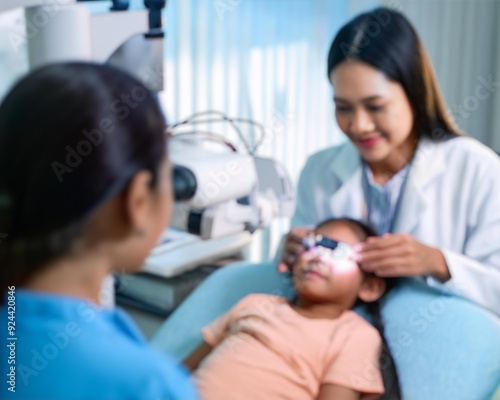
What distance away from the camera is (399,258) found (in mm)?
1522

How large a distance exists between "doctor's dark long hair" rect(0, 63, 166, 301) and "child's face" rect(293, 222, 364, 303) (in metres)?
0.81

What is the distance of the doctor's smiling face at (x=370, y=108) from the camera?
5.18 ft

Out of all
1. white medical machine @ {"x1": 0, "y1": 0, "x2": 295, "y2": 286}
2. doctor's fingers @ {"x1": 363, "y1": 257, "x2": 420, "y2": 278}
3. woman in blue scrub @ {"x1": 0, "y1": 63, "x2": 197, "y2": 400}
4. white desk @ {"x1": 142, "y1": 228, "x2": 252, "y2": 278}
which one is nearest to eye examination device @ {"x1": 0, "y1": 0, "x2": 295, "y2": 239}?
white medical machine @ {"x1": 0, "y1": 0, "x2": 295, "y2": 286}

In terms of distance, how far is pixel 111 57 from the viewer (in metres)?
1.12

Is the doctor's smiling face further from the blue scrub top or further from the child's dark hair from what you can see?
the blue scrub top

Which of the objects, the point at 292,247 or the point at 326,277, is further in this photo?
the point at 292,247

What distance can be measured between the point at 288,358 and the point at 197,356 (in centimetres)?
22

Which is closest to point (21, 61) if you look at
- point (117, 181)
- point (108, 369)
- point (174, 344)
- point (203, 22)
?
point (117, 181)

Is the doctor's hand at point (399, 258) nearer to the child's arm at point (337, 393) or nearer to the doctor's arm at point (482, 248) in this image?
the doctor's arm at point (482, 248)

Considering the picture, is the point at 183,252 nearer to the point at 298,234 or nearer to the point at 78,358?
the point at 298,234

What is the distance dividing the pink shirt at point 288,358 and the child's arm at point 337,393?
0.01 meters

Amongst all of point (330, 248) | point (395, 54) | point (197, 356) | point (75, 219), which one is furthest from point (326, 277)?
point (75, 219)

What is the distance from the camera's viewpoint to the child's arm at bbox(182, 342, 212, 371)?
155 centimetres

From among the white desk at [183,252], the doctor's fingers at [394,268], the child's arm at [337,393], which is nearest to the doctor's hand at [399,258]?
the doctor's fingers at [394,268]
